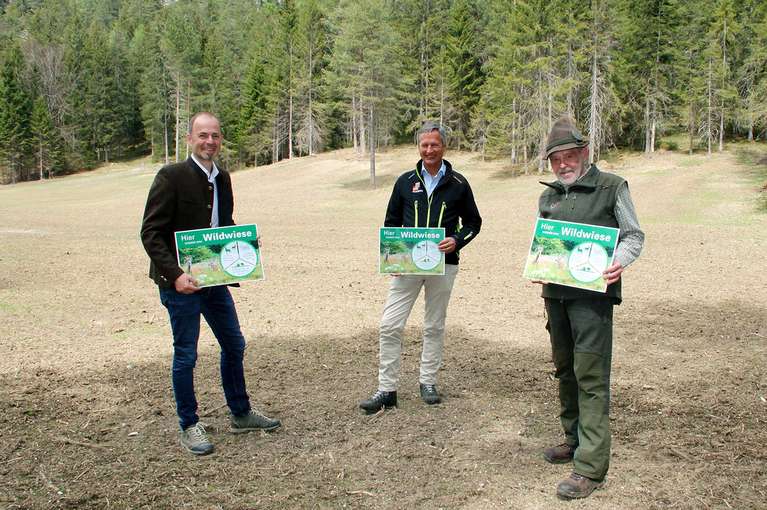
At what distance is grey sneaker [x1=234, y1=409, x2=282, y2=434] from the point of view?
14.5 feet

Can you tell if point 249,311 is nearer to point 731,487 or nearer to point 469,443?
point 469,443

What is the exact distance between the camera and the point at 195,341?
4.05m

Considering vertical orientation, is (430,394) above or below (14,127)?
below

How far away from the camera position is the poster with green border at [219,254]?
389 cm

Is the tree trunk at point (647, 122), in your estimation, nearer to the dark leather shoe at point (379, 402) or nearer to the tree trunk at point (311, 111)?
the tree trunk at point (311, 111)

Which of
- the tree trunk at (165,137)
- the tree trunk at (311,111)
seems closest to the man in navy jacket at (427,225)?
the tree trunk at (311,111)

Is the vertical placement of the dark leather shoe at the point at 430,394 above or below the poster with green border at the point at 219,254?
below

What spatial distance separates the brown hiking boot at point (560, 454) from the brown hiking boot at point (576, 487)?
0.34 metres

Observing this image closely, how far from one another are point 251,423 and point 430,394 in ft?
4.98

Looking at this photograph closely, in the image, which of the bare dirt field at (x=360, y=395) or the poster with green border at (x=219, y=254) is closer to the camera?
the bare dirt field at (x=360, y=395)

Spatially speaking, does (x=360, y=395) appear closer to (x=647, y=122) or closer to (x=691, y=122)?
(x=691, y=122)

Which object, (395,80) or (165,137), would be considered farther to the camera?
(165,137)

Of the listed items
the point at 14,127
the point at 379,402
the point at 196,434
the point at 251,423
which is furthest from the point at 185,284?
the point at 14,127

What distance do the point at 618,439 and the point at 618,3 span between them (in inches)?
1674
